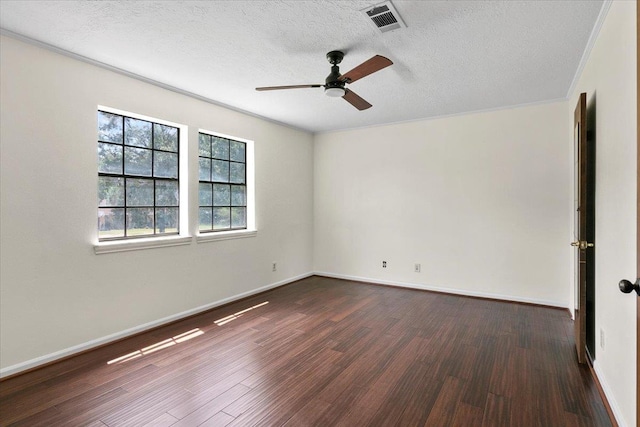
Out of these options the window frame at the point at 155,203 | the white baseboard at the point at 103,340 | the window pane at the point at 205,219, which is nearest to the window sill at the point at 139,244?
the window frame at the point at 155,203

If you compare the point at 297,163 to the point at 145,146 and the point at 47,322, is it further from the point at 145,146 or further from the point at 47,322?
the point at 47,322

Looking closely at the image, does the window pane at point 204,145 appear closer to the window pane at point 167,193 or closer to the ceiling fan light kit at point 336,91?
the window pane at point 167,193

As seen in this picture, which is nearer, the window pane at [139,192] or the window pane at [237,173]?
the window pane at [139,192]

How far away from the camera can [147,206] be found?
353 cm

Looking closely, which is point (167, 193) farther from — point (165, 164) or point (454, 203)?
point (454, 203)

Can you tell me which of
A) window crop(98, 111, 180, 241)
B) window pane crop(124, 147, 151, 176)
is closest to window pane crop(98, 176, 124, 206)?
window crop(98, 111, 180, 241)

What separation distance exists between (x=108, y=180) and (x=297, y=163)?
3.00 meters

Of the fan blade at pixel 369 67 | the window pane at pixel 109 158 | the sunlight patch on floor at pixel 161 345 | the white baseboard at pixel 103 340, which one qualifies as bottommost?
the sunlight patch on floor at pixel 161 345

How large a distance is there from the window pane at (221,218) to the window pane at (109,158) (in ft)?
4.23

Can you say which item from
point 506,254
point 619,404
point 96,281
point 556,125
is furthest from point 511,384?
point 96,281

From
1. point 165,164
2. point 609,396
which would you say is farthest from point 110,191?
point 609,396

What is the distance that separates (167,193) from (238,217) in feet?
3.80

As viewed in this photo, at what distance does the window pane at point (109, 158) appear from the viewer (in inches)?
124

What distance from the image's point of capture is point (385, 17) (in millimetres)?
2236
